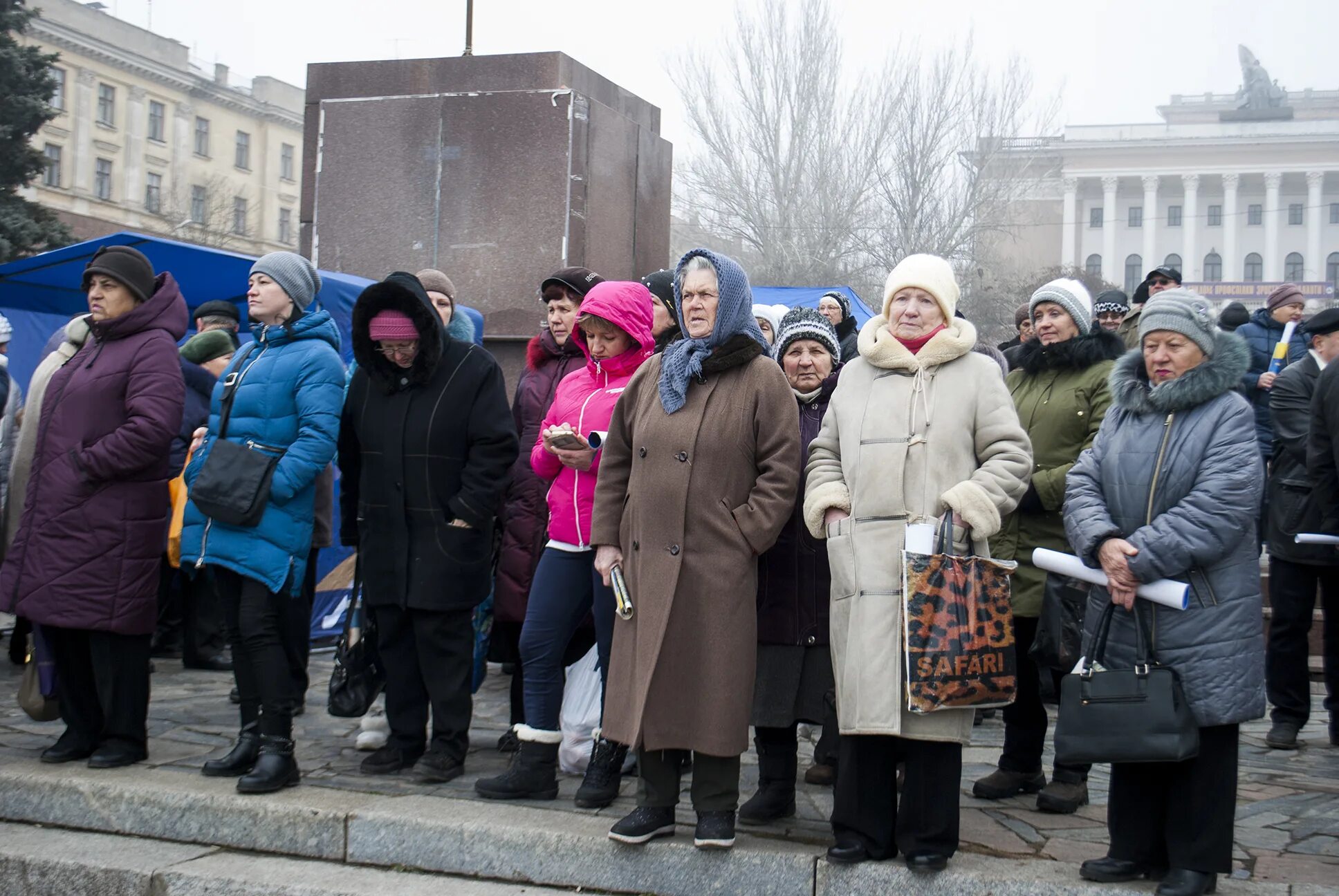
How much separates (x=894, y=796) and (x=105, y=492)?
322 centimetres

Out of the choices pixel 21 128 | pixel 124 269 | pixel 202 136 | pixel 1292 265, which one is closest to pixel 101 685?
pixel 124 269

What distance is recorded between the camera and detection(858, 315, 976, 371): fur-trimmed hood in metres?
4.30

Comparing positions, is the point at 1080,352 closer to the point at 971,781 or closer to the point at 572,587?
the point at 971,781

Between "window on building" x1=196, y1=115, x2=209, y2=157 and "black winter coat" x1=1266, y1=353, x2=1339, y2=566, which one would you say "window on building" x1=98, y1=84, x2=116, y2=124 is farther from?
"black winter coat" x1=1266, y1=353, x2=1339, y2=566

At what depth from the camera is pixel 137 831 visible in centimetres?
500

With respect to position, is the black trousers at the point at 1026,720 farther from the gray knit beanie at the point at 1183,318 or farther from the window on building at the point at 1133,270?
the window on building at the point at 1133,270

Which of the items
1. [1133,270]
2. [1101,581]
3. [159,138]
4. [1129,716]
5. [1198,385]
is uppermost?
[159,138]

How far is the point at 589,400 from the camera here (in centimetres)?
516

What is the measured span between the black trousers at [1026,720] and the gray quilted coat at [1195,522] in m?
1.01

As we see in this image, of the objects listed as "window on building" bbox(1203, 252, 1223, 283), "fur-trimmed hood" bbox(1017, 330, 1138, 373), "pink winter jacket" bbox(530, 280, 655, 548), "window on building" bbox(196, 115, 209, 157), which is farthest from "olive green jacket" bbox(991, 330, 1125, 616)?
"window on building" bbox(1203, 252, 1223, 283)

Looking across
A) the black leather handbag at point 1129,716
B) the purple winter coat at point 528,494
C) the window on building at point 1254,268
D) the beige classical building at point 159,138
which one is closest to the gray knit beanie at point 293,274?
the purple winter coat at point 528,494

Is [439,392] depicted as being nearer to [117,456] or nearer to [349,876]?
[117,456]

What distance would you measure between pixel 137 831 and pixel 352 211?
459cm

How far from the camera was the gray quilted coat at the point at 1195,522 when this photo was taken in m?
3.92
